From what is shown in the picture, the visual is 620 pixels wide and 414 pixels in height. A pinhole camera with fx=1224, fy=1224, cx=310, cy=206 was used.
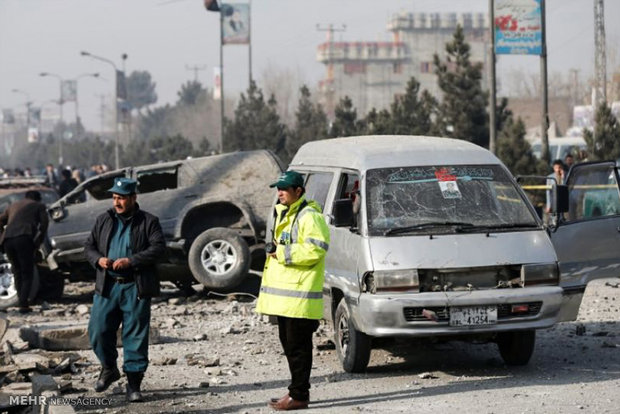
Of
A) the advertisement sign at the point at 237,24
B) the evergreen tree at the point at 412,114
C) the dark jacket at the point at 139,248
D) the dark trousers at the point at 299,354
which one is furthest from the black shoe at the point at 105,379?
the advertisement sign at the point at 237,24

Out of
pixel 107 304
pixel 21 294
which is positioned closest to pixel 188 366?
pixel 107 304

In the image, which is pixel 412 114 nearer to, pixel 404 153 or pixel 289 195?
→ pixel 404 153

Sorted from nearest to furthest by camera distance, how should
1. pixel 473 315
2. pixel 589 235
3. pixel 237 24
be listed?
pixel 473 315 < pixel 589 235 < pixel 237 24

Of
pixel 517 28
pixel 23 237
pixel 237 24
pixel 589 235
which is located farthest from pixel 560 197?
Result: pixel 237 24

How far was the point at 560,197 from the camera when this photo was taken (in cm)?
1059

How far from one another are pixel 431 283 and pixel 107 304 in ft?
8.09

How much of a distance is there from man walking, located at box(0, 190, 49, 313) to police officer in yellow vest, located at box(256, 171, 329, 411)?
8544 millimetres

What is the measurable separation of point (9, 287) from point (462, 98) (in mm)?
24573

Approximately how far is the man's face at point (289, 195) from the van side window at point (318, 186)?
249 cm

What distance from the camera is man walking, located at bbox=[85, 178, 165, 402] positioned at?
8922mm

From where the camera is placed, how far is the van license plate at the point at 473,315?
929 cm

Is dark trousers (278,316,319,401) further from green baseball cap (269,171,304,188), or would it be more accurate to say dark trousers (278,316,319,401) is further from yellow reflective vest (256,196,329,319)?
green baseball cap (269,171,304,188)

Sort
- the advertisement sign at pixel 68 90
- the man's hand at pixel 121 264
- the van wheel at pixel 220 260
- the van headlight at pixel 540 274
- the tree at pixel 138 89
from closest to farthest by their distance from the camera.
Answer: the man's hand at pixel 121 264 → the van headlight at pixel 540 274 → the van wheel at pixel 220 260 → the advertisement sign at pixel 68 90 → the tree at pixel 138 89

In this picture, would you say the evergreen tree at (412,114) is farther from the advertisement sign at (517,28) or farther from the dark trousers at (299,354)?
the dark trousers at (299,354)
